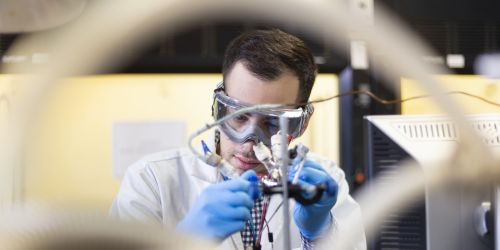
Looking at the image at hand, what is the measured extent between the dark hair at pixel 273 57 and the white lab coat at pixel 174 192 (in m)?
0.33

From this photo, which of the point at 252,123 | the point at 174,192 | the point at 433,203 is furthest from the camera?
the point at 174,192

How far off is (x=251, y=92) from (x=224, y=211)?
32 centimetres

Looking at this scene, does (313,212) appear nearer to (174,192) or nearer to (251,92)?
(251,92)

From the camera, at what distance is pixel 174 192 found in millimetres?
1575

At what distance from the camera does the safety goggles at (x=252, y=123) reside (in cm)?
118

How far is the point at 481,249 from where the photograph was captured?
0.95 m

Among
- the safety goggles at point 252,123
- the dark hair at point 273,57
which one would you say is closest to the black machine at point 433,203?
the safety goggles at point 252,123

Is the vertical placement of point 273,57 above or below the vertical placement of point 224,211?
above

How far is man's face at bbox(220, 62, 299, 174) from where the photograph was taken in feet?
4.15

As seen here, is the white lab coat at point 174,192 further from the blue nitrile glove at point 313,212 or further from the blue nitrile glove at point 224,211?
the blue nitrile glove at point 224,211

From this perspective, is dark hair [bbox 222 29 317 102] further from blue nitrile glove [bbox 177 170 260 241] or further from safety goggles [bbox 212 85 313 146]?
blue nitrile glove [bbox 177 170 260 241]

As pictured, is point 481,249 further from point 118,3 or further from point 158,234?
point 118,3

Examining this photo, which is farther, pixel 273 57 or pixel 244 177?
pixel 273 57

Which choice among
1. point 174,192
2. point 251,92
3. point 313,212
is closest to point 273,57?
point 251,92
